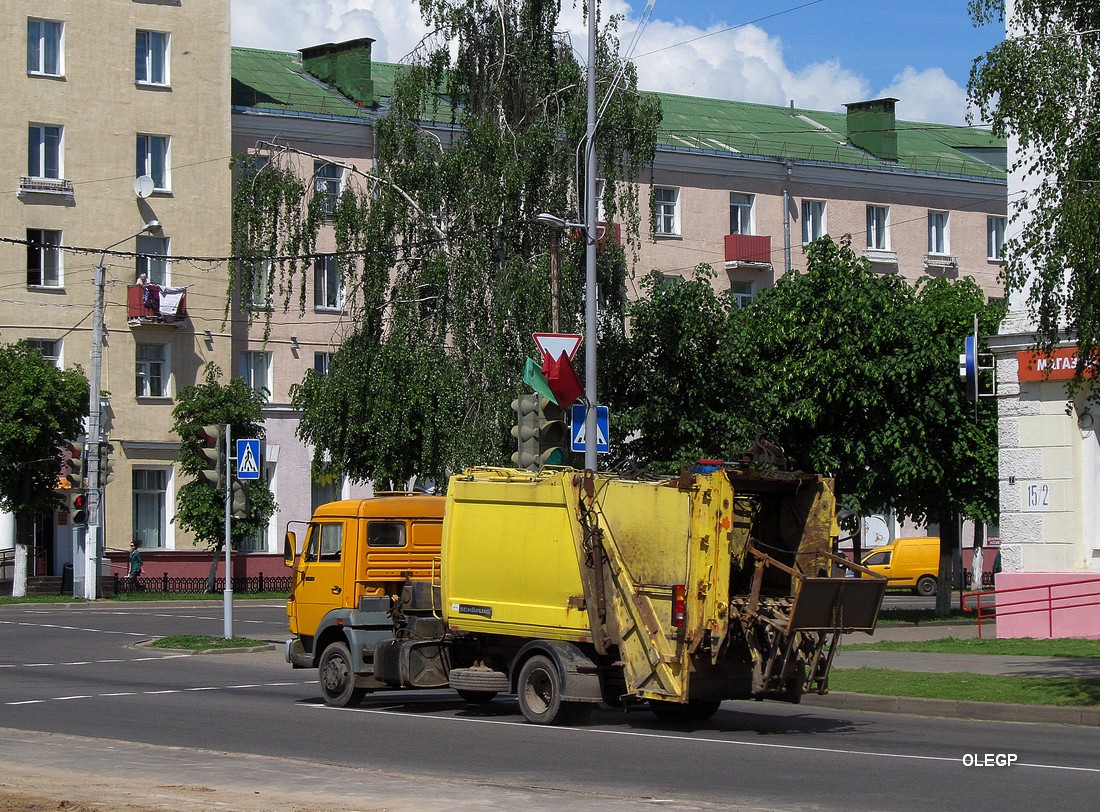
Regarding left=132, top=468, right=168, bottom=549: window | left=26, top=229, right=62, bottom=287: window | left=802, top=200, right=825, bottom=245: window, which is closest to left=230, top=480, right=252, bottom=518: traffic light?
left=26, top=229, right=62, bottom=287: window

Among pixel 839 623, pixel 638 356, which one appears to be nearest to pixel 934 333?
pixel 638 356

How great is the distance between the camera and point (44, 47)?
50.4 meters

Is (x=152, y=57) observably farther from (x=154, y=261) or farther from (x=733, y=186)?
(x=733, y=186)

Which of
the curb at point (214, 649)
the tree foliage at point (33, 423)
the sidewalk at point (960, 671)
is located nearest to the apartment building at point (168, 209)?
the tree foliage at point (33, 423)

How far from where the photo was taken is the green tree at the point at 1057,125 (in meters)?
16.3

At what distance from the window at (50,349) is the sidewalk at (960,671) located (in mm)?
29614

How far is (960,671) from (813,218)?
4117 centimetres

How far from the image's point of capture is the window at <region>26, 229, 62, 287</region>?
164 ft

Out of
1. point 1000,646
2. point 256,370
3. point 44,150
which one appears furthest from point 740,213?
point 1000,646

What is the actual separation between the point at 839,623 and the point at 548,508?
10.2 ft

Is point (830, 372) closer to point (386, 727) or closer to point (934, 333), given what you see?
point (934, 333)

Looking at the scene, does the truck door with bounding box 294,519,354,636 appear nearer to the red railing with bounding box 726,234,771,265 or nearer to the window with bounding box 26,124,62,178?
the window with bounding box 26,124,62,178

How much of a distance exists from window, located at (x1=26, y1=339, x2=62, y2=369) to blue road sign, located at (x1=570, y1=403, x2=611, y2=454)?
30.4m

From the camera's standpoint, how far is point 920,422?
120 ft
